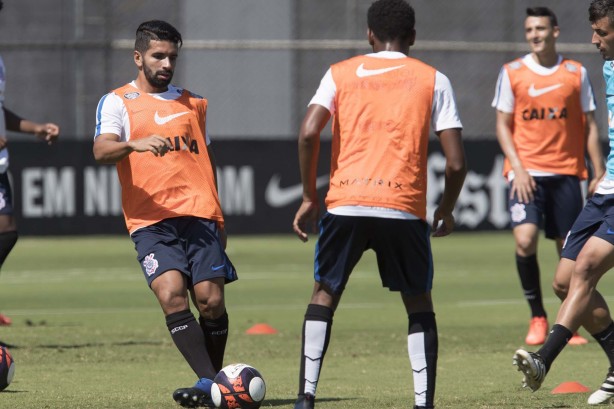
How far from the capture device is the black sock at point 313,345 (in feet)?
22.2

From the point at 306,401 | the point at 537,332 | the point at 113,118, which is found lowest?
the point at 537,332

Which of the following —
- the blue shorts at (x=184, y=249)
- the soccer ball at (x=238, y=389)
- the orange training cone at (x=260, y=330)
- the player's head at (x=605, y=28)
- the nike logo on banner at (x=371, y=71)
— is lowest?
the orange training cone at (x=260, y=330)

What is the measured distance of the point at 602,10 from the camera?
7.67 metres

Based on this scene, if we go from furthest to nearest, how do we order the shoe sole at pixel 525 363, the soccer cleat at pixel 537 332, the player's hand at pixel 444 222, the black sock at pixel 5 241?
the soccer cleat at pixel 537 332 < the black sock at pixel 5 241 < the shoe sole at pixel 525 363 < the player's hand at pixel 444 222

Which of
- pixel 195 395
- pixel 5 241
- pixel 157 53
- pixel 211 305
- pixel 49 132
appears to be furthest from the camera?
pixel 5 241

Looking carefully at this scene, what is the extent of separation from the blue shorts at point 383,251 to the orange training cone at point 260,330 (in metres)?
4.54

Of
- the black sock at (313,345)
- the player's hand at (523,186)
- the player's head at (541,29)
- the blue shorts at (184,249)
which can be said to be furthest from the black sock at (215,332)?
the player's head at (541,29)

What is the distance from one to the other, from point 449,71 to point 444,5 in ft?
4.22

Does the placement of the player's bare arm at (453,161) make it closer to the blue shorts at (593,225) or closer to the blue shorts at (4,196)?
the blue shorts at (593,225)

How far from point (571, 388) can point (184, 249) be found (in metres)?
2.40

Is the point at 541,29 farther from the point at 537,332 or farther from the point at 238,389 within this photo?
the point at 238,389

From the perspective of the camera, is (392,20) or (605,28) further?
(605,28)

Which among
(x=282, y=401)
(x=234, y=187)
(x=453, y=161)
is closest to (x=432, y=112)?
(x=453, y=161)

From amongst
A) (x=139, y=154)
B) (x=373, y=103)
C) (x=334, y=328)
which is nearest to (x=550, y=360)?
(x=373, y=103)
